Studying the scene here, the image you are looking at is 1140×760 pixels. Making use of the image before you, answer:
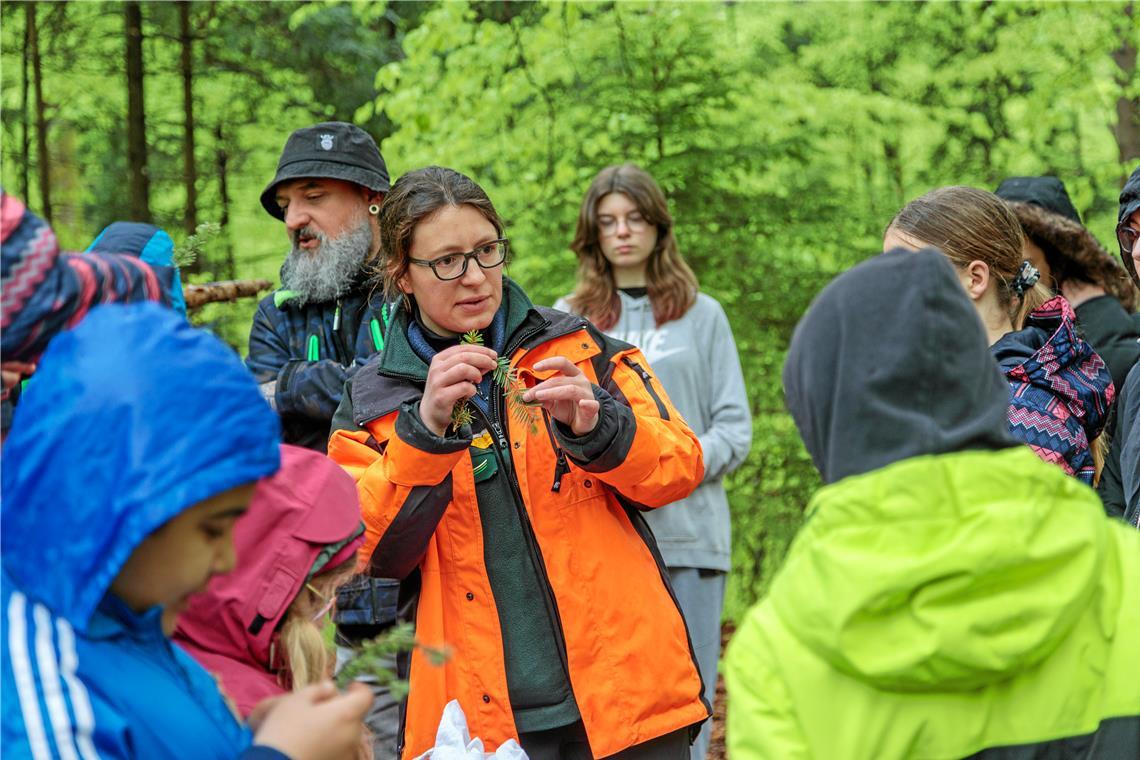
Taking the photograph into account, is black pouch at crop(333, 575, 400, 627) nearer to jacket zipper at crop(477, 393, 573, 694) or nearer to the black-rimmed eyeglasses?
jacket zipper at crop(477, 393, 573, 694)

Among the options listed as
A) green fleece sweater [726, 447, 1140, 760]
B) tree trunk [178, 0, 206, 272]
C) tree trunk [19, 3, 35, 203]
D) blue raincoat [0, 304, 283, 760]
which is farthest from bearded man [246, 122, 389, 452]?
tree trunk [19, 3, 35, 203]

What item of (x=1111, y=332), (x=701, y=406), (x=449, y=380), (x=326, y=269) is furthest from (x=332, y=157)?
(x=1111, y=332)

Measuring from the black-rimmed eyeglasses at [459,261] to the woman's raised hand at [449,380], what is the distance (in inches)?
13.7

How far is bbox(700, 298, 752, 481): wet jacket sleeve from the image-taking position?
5.28 m

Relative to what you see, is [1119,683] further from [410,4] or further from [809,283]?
[410,4]

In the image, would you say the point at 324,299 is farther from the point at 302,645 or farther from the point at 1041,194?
the point at 1041,194

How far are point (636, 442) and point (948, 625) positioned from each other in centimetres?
133

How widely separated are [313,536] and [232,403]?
64 cm

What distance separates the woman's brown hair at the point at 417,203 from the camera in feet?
10.2

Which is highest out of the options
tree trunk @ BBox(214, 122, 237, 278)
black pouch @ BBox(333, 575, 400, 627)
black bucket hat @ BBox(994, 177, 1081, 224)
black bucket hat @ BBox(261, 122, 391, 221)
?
tree trunk @ BBox(214, 122, 237, 278)

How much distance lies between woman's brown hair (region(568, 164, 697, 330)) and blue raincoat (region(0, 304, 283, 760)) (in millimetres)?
3977

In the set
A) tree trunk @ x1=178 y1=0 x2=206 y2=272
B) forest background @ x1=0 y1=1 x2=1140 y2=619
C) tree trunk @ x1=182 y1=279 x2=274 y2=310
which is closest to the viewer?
tree trunk @ x1=182 y1=279 x2=274 y2=310

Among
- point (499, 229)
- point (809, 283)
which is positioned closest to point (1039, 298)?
point (499, 229)

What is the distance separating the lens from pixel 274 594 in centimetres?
211
